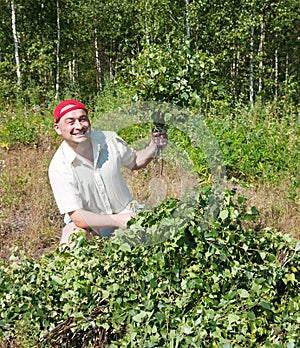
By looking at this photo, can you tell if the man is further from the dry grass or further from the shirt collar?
the dry grass

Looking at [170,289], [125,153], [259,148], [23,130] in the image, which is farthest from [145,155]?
[23,130]

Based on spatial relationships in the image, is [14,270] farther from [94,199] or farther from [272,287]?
[272,287]

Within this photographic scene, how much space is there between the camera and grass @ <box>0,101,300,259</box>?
12.1ft

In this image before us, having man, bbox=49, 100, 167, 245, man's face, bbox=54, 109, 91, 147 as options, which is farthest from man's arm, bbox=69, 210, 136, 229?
man's face, bbox=54, 109, 91, 147

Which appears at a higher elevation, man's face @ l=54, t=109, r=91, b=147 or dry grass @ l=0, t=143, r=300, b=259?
man's face @ l=54, t=109, r=91, b=147

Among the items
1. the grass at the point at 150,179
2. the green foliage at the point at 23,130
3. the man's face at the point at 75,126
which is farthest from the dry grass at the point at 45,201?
the green foliage at the point at 23,130

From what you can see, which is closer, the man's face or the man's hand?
the man's face

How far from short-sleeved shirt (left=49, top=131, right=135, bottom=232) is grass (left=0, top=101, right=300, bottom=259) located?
0.28 meters

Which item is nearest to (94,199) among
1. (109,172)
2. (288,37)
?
(109,172)

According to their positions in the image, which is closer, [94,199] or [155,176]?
[94,199]

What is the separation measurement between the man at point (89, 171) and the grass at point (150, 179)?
291 mm

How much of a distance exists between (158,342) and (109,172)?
132 centimetres

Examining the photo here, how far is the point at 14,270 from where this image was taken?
248cm

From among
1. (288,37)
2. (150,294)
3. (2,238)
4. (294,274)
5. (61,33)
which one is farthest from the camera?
(288,37)
